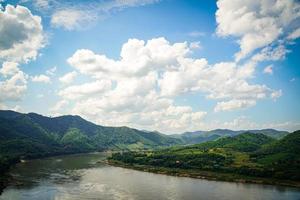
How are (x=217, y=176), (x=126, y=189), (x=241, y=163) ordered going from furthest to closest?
(x=241, y=163), (x=217, y=176), (x=126, y=189)

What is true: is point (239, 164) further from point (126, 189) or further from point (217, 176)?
point (126, 189)

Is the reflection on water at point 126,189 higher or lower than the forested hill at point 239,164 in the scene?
lower

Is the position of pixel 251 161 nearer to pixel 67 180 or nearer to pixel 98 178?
pixel 98 178

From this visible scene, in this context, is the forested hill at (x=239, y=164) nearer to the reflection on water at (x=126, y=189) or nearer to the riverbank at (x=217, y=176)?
the riverbank at (x=217, y=176)

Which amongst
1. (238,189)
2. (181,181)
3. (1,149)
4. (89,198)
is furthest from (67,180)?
(1,149)

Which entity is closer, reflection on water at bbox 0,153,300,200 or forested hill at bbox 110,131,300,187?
reflection on water at bbox 0,153,300,200

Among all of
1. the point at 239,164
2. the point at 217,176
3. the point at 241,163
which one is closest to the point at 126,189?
the point at 217,176

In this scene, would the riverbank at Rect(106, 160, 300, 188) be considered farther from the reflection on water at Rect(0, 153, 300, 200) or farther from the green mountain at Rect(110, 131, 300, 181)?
the reflection on water at Rect(0, 153, 300, 200)

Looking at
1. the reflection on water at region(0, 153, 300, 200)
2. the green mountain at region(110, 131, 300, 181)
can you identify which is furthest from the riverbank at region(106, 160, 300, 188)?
the reflection on water at region(0, 153, 300, 200)

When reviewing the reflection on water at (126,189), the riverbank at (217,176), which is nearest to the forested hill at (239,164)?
the riverbank at (217,176)

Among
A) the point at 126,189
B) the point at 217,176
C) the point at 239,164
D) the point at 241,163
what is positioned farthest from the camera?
the point at 241,163

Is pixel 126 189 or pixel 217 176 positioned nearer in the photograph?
pixel 126 189
